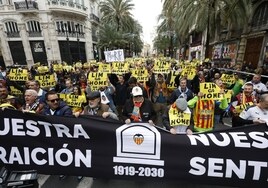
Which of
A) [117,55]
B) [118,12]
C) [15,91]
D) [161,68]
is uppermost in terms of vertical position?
[118,12]

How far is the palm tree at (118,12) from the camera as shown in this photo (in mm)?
33016

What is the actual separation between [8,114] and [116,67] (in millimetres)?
5302

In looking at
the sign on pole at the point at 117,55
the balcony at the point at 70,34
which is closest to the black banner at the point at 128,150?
the sign on pole at the point at 117,55

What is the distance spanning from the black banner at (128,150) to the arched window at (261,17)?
16.9 metres

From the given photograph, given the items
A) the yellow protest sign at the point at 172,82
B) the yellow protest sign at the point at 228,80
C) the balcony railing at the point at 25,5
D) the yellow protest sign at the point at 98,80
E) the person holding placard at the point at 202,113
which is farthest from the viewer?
the balcony railing at the point at 25,5

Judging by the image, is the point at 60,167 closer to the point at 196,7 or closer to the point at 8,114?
the point at 8,114

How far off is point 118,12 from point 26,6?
13533 millimetres

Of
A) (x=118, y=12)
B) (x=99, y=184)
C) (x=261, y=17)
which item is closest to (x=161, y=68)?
(x=99, y=184)

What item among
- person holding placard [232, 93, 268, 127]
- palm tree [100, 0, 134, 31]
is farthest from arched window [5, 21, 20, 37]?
person holding placard [232, 93, 268, 127]

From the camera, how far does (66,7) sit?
31.0 metres

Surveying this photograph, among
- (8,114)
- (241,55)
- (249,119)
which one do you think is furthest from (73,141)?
(241,55)

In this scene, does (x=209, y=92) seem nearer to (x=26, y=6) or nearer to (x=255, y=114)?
(x=255, y=114)

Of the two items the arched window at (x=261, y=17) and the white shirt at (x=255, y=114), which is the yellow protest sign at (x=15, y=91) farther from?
the arched window at (x=261, y=17)

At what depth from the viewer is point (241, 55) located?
799 inches
